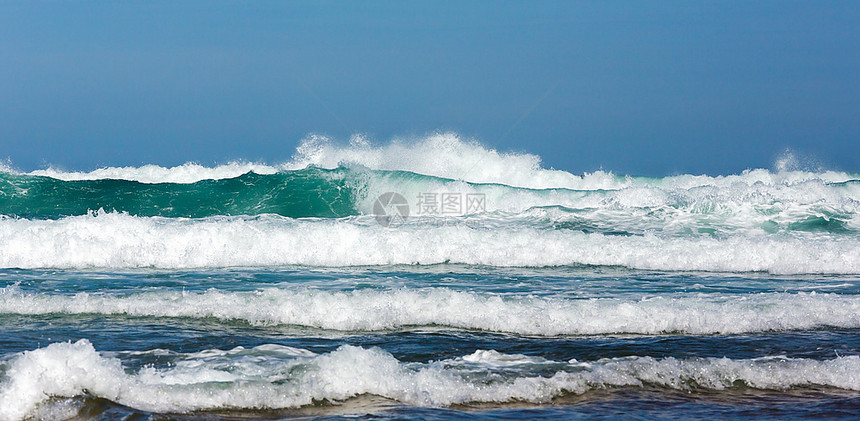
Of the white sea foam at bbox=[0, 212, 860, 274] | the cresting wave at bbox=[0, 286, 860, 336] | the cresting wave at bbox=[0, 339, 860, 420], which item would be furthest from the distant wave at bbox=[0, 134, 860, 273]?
the cresting wave at bbox=[0, 339, 860, 420]

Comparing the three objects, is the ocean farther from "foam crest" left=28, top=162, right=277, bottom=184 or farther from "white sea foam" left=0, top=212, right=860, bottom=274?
"foam crest" left=28, top=162, right=277, bottom=184

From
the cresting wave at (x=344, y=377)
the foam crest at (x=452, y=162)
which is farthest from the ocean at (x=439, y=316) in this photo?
the foam crest at (x=452, y=162)

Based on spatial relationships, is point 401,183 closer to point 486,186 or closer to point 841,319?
point 486,186

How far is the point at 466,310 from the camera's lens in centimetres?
612

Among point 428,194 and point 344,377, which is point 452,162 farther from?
point 344,377

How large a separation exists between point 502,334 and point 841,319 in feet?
9.61

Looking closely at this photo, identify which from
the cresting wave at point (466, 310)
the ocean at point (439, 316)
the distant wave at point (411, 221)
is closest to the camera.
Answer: the ocean at point (439, 316)

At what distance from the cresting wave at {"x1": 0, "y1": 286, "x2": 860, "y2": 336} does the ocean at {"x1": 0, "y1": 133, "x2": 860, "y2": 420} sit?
2 centimetres

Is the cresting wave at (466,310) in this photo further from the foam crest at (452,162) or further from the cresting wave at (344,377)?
the foam crest at (452,162)

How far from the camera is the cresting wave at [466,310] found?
5871mm

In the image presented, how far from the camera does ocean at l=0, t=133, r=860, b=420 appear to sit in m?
3.97

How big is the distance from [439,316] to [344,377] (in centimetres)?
200

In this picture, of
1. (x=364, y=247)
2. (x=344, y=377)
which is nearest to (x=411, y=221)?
(x=364, y=247)

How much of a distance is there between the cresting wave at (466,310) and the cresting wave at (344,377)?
3.61 feet
